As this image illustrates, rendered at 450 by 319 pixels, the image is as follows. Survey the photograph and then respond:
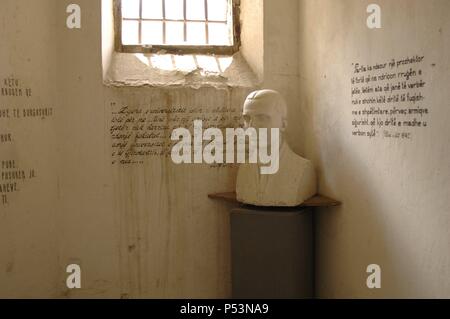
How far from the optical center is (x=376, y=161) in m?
2.79

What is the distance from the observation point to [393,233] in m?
2.64

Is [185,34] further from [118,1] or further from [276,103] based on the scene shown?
[276,103]

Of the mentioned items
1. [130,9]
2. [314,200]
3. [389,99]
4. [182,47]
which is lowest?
[314,200]

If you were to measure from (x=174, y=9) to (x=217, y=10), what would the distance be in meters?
0.34

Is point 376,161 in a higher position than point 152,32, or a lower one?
lower

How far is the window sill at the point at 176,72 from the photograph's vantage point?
12.0 feet

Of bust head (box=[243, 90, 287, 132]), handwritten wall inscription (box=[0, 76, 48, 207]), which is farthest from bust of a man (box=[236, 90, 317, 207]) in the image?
handwritten wall inscription (box=[0, 76, 48, 207])

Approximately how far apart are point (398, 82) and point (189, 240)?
1.89 metres

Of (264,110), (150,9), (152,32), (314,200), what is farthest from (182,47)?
(314,200)

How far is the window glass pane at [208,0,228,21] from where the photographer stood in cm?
411

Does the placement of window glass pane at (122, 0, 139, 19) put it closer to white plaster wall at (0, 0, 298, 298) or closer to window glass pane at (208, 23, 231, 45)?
white plaster wall at (0, 0, 298, 298)

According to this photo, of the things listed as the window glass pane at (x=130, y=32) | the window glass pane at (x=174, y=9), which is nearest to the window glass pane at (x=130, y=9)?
the window glass pane at (x=130, y=32)

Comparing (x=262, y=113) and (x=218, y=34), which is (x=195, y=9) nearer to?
(x=218, y=34)

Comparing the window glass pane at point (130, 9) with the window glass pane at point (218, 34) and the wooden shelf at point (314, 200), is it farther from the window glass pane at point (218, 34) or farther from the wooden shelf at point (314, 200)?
the wooden shelf at point (314, 200)
